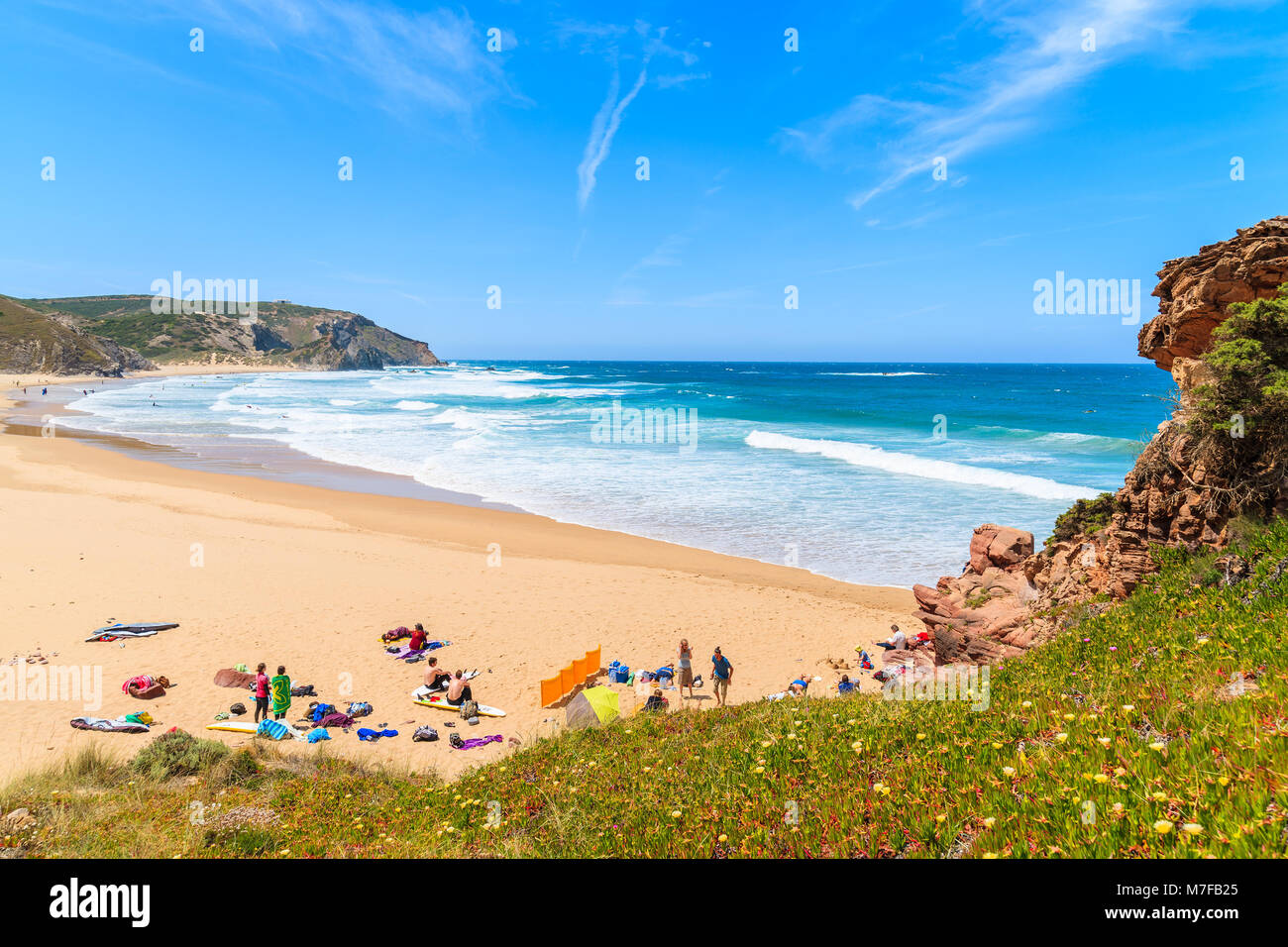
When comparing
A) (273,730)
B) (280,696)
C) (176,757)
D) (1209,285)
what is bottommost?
(273,730)

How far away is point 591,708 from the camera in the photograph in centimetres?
955

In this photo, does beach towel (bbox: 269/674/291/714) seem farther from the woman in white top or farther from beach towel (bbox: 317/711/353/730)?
the woman in white top

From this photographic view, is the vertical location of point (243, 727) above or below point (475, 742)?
above

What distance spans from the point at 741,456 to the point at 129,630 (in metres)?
30.8

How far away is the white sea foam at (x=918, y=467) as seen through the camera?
88.2 feet

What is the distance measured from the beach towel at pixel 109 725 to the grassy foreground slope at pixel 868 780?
2.40 meters

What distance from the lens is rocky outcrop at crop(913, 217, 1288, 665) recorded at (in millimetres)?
8195

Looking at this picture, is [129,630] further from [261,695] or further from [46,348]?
[46,348]

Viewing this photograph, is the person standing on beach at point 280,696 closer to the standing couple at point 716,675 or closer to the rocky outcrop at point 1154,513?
the standing couple at point 716,675

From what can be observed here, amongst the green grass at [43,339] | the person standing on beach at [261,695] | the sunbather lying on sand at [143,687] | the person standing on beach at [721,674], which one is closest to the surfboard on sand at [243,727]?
the person standing on beach at [261,695]

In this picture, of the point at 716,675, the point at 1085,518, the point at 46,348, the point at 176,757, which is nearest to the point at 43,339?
the point at 46,348

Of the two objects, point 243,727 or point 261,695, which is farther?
point 261,695

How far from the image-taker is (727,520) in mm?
23281
